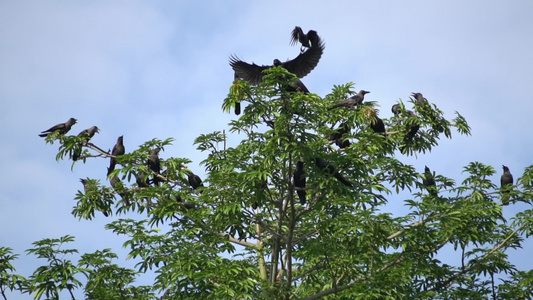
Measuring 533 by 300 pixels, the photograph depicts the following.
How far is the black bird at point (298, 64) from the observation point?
15680 millimetres

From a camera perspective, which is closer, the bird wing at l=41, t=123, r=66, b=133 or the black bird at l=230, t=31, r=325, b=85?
the bird wing at l=41, t=123, r=66, b=133

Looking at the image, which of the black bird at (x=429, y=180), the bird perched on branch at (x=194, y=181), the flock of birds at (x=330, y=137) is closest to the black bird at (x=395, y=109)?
the flock of birds at (x=330, y=137)

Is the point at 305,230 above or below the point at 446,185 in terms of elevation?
below

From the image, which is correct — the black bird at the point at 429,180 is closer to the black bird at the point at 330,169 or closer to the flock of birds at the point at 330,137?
the flock of birds at the point at 330,137

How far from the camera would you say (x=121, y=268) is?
39.2 feet

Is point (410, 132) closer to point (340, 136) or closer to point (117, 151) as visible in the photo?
point (340, 136)

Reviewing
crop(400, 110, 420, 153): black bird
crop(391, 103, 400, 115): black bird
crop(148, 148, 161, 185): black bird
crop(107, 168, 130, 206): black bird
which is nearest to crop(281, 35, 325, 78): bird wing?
crop(391, 103, 400, 115): black bird

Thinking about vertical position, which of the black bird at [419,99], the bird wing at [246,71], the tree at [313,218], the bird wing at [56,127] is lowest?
the tree at [313,218]

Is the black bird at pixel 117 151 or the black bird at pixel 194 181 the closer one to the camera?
the black bird at pixel 194 181

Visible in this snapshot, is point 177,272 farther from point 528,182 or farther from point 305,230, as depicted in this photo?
point 528,182

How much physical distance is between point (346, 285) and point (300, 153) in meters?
2.39

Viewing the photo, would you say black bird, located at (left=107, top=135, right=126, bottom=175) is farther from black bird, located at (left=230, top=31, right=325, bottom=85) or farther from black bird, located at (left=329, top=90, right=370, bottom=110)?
black bird, located at (left=329, top=90, right=370, bottom=110)

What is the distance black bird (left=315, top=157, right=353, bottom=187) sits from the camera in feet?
33.4

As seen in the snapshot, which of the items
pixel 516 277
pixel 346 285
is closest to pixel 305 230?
pixel 346 285
